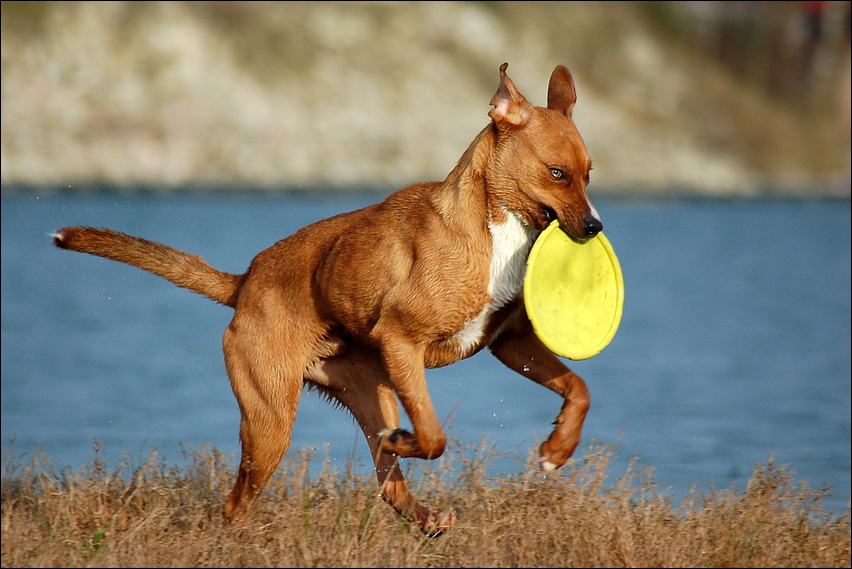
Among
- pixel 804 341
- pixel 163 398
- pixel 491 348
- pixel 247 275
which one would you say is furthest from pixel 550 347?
pixel 804 341

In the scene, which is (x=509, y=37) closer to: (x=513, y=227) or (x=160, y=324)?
(x=160, y=324)

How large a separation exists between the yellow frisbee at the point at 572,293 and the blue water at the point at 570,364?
125cm

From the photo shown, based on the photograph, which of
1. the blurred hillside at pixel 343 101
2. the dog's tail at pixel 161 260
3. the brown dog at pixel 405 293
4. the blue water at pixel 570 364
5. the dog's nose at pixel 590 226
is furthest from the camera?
the blurred hillside at pixel 343 101

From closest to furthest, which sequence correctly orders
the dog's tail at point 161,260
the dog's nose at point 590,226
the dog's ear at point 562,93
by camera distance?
the dog's nose at point 590,226 → the dog's ear at point 562,93 → the dog's tail at point 161,260

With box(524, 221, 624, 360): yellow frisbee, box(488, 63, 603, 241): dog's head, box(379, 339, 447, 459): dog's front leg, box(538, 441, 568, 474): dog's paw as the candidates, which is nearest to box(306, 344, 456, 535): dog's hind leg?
box(379, 339, 447, 459): dog's front leg

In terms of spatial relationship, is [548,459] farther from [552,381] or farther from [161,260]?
[161,260]

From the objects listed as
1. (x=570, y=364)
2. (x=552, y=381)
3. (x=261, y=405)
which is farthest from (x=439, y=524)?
(x=570, y=364)

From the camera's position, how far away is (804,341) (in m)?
20.2

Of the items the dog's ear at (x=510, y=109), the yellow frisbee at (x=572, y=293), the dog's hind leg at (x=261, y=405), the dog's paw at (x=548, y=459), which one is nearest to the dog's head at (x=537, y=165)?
the dog's ear at (x=510, y=109)

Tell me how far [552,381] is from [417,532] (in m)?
1.13

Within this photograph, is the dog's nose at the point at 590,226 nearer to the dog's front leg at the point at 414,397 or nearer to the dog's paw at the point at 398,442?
the dog's front leg at the point at 414,397

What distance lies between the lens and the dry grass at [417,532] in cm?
522

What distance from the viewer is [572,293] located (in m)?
5.72

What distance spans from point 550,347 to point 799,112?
11424 cm
